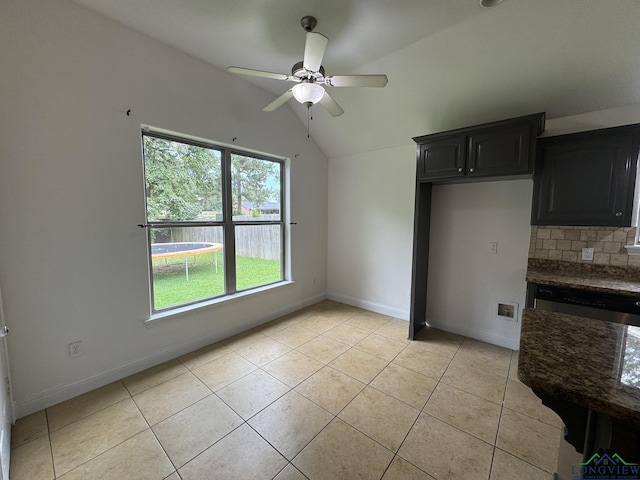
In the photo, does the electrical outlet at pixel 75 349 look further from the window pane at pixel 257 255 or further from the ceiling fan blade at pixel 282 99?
the ceiling fan blade at pixel 282 99

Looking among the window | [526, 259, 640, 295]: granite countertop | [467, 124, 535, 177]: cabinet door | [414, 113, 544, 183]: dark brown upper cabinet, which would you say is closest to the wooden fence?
the window

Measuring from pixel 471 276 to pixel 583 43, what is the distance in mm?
2166

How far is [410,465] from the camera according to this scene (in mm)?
1495

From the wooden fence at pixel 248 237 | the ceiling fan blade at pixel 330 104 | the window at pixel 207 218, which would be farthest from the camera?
the wooden fence at pixel 248 237

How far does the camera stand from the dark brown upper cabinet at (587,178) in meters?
2.02

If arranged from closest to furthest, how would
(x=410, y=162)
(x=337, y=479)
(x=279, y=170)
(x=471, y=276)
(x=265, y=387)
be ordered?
(x=337, y=479)
(x=265, y=387)
(x=471, y=276)
(x=410, y=162)
(x=279, y=170)

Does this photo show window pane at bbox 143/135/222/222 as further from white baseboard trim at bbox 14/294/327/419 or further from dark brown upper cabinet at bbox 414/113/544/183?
dark brown upper cabinet at bbox 414/113/544/183

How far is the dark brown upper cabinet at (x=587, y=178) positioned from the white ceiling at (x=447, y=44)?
380 mm

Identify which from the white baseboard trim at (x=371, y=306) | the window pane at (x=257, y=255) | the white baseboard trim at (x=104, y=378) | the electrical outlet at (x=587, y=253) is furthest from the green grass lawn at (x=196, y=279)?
the electrical outlet at (x=587, y=253)

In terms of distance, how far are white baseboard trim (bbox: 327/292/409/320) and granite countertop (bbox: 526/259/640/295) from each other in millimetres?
1562

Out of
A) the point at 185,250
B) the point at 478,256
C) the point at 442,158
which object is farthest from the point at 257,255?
the point at 478,256

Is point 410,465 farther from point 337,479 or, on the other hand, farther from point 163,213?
point 163,213

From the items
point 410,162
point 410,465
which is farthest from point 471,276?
point 410,465

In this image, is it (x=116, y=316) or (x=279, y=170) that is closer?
(x=116, y=316)
